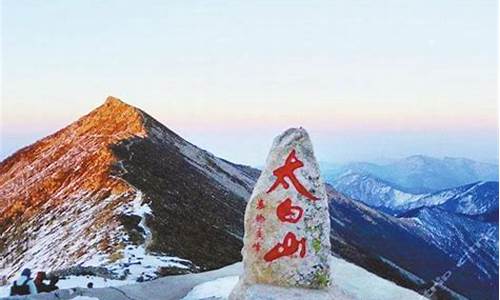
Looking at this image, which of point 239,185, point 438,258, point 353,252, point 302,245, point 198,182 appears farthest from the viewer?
point 438,258

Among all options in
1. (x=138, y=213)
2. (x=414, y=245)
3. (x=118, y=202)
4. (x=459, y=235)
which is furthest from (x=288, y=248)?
(x=459, y=235)

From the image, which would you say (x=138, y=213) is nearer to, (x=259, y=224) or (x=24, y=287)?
(x=24, y=287)

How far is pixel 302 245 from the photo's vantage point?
14.1 m

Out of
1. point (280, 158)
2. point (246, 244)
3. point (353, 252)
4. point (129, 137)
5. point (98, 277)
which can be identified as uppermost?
point (129, 137)

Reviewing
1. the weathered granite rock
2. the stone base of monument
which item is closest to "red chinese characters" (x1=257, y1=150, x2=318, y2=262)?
the weathered granite rock

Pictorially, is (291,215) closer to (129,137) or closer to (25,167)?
(129,137)

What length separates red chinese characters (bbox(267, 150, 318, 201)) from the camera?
14195mm

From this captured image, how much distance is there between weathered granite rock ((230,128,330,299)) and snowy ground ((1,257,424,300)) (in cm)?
442

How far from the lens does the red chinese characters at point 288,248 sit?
13992mm

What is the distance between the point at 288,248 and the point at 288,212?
0.74 m

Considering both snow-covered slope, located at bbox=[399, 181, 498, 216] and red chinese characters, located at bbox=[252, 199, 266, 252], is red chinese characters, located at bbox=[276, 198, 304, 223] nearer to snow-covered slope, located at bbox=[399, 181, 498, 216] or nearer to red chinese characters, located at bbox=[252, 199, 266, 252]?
red chinese characters, located at bbox=[252, 199, 266, 252]

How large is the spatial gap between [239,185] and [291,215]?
68040 mm

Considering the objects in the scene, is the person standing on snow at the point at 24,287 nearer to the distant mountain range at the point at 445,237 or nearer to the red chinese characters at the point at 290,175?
the red chinese characters at the point at 290,175

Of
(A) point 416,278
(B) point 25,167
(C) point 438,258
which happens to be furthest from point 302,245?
(C) point 438,258
